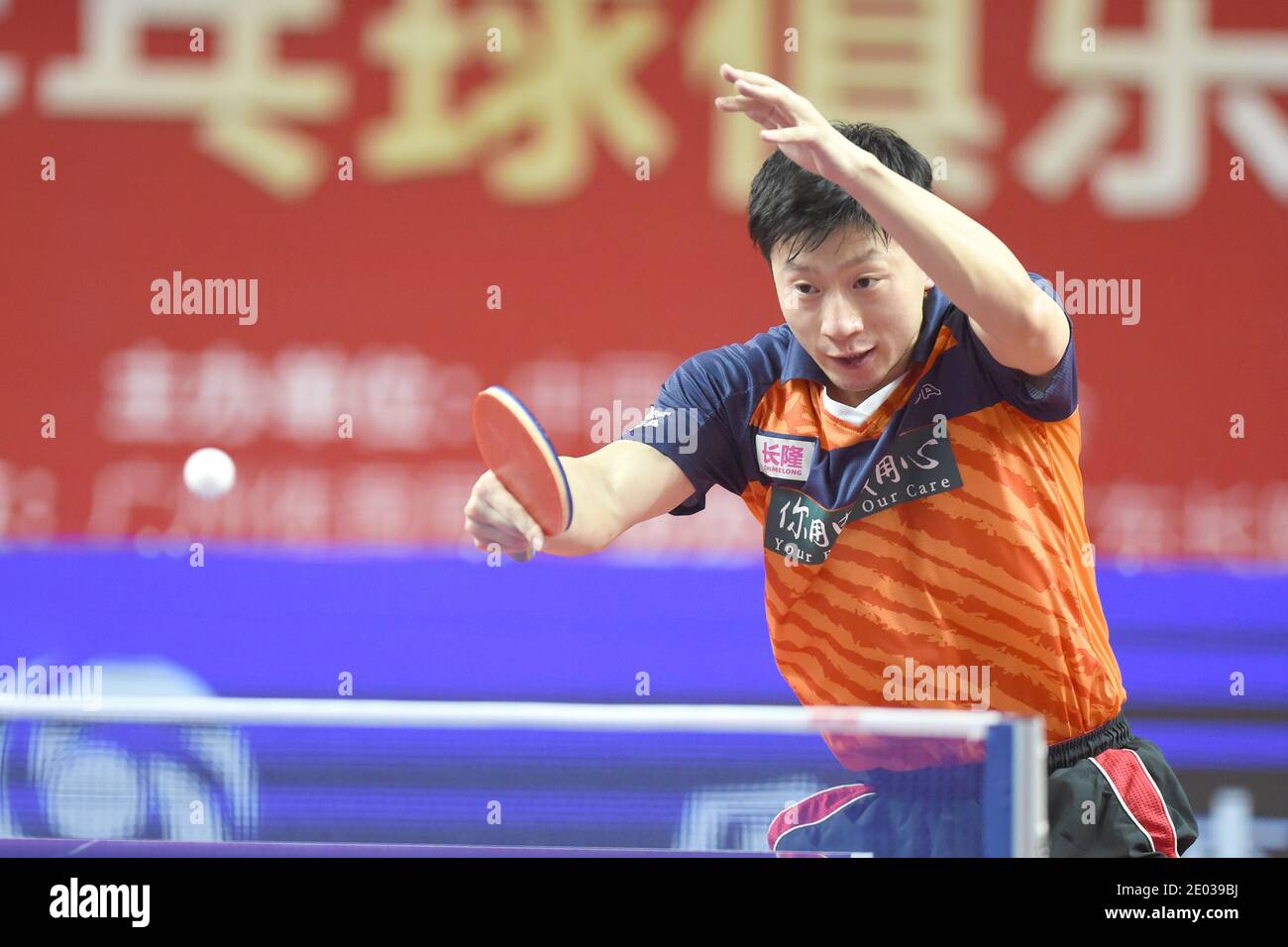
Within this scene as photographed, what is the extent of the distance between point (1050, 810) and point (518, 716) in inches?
27.3

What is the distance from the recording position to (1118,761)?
1.94 m

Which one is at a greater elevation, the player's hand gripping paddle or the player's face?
the player's face

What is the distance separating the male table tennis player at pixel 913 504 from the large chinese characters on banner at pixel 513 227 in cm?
190

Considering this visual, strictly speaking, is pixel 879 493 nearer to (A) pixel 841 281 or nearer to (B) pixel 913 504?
(B) pixel 913 504

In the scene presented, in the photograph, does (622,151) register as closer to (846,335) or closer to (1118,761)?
(846,335)

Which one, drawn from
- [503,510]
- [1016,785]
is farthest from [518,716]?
[1016,785]

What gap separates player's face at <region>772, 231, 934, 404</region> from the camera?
6.48 feet

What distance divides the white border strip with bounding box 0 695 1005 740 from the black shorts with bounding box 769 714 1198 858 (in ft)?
0.27

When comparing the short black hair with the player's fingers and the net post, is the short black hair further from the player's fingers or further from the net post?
the net post

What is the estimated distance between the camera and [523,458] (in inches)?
72.6

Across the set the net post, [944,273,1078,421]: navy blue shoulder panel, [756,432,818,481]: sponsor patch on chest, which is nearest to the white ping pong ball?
[756,432,818,481]: sponsor patch on chest
